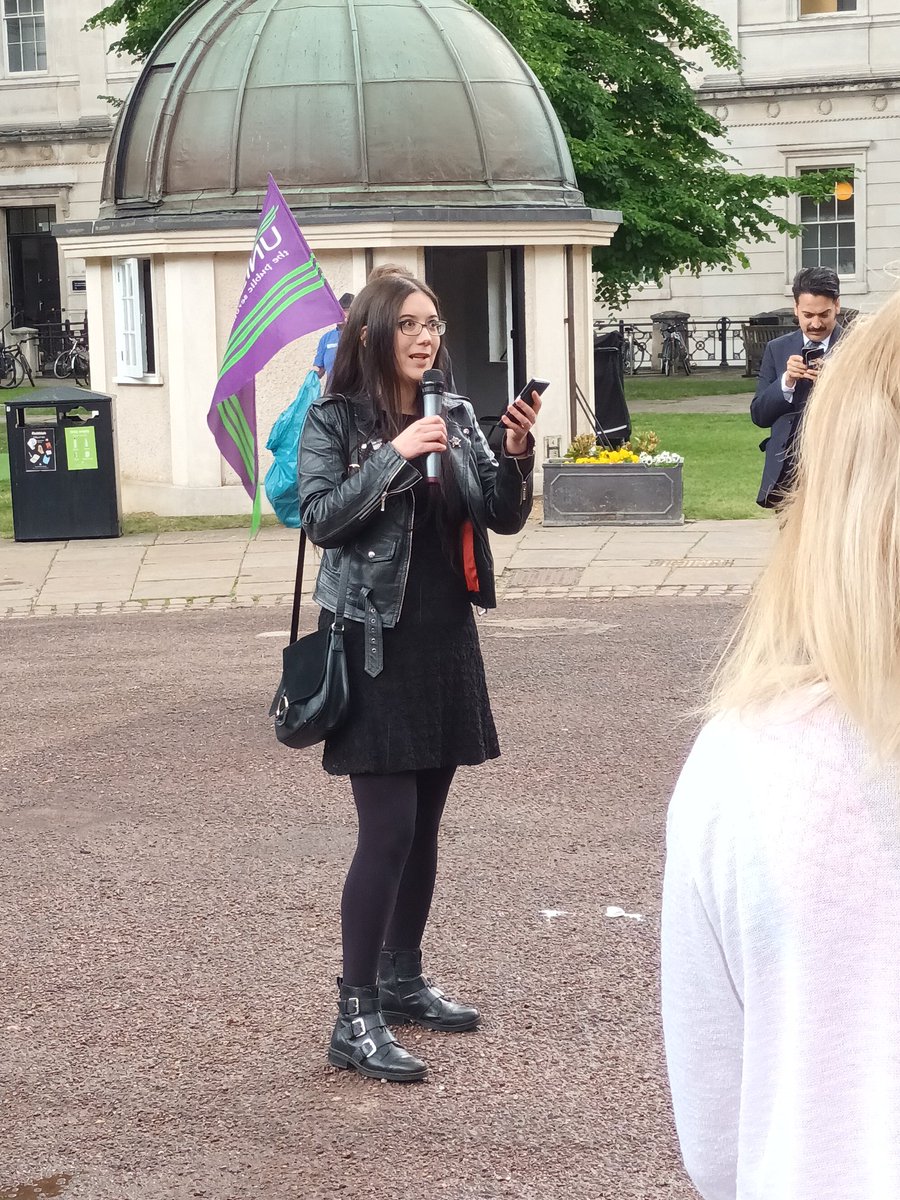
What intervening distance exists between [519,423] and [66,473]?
11.1 meters

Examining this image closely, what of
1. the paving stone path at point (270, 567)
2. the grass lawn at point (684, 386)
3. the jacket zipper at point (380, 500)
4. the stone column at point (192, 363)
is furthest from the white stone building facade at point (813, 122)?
the jacket zipper at point (380, 500)

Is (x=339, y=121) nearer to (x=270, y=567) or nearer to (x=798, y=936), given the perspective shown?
(x=270, y=567)

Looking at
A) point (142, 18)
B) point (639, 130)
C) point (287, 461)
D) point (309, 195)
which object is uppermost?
point (142, 18)

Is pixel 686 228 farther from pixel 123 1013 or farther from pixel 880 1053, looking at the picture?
pixel 880 1053

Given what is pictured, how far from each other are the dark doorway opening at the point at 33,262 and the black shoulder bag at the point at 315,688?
3709 centimetres

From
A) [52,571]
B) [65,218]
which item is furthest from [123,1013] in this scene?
[65,218]

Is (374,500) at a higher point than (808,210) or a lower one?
lower

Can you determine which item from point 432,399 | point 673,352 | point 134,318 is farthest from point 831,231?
point 432,399

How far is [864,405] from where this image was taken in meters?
1.43

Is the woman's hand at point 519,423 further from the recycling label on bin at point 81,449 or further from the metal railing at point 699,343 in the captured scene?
the metal railing at point 699,343

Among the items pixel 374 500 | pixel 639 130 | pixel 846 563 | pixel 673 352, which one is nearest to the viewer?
pixel 846 563

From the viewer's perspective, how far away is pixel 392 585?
14.0ft

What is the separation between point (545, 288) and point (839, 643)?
15.1m

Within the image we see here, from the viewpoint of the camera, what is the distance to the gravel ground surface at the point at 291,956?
3891 millimetres
